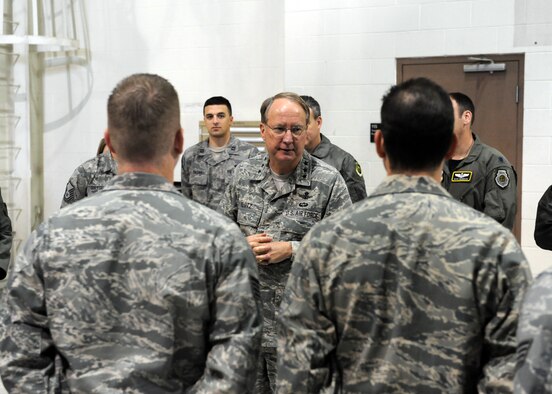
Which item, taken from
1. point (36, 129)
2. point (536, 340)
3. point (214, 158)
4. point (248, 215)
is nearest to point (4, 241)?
point (248, 215)

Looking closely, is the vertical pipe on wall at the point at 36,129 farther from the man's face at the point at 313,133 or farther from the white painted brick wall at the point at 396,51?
the man's face at the point at 313,133

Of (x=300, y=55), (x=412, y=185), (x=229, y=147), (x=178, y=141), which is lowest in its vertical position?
(x=229, y=147)

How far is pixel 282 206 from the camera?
2.94m

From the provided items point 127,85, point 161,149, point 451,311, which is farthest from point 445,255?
point 127,85

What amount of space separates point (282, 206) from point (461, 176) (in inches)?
49.4

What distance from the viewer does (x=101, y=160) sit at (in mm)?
4402

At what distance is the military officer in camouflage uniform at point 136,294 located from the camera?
5.27ft

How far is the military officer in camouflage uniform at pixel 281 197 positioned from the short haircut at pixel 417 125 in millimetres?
1158

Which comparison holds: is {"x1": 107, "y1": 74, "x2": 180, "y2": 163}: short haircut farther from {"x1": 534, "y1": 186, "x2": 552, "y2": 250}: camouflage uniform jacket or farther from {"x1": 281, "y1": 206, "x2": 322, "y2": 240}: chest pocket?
{"x1": 534, "y1": 186, "x2": 552, "y2": 250}: camouflage uniform jacket

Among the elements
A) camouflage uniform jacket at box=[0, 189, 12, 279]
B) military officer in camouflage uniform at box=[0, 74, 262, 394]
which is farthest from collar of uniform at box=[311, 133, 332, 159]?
military officer in camouflage uniform at box=[0, 74, 262, 394]

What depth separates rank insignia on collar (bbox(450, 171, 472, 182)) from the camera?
371 centimetres

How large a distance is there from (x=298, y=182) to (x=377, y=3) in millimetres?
3076

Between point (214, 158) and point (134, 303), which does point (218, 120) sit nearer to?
point (214, 158)

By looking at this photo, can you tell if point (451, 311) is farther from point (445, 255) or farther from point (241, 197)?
point (241, 197)
